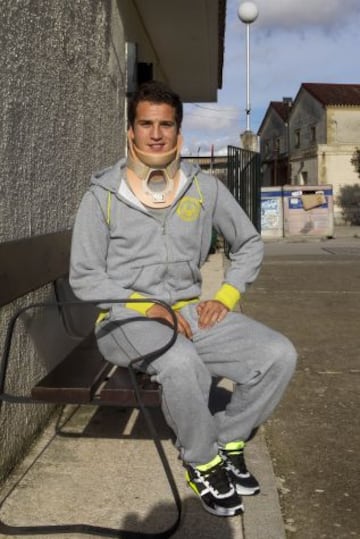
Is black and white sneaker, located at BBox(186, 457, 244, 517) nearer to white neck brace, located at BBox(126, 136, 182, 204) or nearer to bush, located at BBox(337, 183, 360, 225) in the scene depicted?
white neck brace, located at BBox(126, 136, 182, 204)

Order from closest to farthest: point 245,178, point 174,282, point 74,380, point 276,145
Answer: point 74,380
point 174,282
point 245,178
point 276,145

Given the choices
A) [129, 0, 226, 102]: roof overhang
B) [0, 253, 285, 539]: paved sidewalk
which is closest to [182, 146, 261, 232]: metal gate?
[129, 0, 226, 102]: roof overhang

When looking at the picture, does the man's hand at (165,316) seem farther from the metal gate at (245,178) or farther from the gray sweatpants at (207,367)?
the metal gate at (245,178)

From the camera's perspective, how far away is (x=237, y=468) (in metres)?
2.91

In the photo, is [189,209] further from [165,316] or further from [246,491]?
[246,491]

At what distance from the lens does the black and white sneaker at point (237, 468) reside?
2.87 metres

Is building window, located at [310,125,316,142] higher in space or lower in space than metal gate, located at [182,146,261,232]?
higher

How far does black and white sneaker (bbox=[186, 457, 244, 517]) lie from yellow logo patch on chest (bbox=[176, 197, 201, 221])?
3.48 feet

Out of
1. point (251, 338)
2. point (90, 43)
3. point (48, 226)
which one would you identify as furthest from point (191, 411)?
point (90, 43)

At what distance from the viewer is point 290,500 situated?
2854 mm

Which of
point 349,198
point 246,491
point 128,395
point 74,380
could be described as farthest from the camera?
point 349,198

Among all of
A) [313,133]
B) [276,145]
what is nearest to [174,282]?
[313,133]

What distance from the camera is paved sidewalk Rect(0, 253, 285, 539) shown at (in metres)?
2.60

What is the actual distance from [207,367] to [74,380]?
583 millimetres
